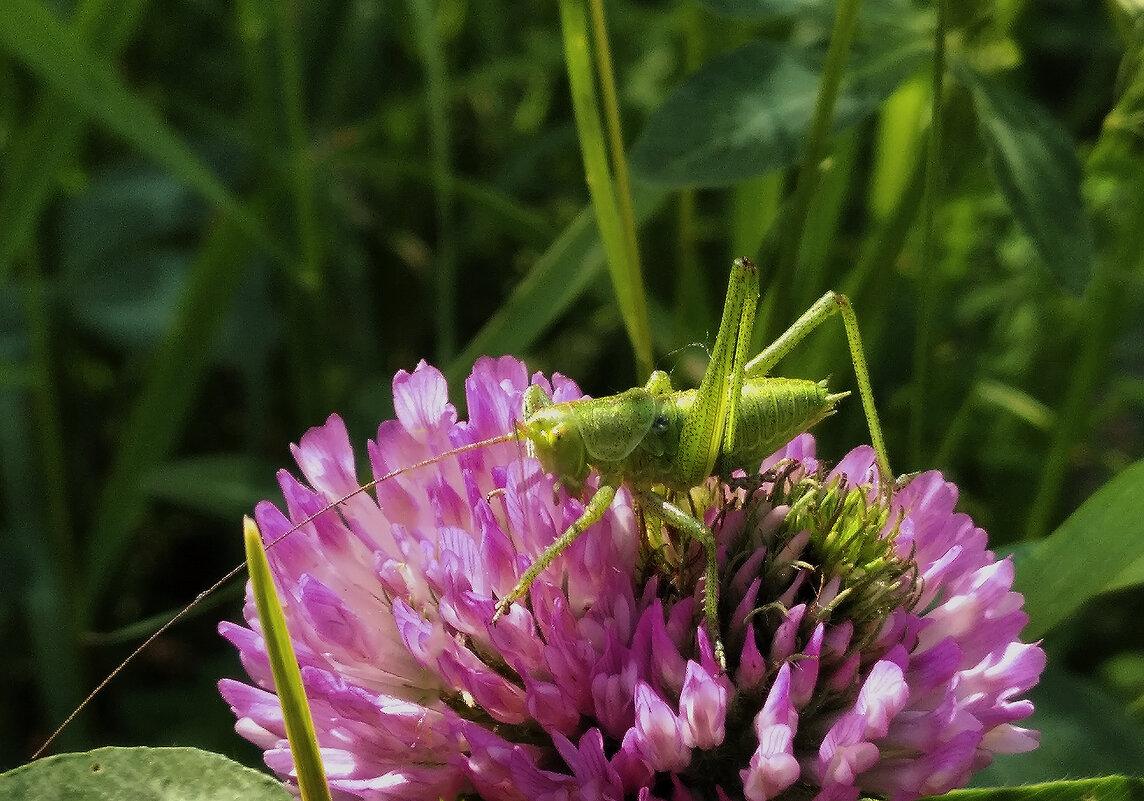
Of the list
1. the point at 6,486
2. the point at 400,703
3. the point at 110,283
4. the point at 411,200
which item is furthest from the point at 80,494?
the point at 400,703

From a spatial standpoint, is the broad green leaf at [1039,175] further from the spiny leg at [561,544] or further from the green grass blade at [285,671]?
the green grass blade at [285,671]

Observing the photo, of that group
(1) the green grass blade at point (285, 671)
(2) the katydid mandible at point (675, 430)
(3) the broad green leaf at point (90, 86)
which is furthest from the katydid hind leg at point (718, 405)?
(3) the broad green leaf at point (90, 86)

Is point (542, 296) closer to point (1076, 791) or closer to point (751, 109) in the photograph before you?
point (751, 109)

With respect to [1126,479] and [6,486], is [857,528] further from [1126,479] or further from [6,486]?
[6,486]

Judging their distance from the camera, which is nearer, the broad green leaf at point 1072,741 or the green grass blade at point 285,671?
the green grass blade at point 285,671

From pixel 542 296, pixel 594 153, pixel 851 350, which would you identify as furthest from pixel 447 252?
pixel 851 350

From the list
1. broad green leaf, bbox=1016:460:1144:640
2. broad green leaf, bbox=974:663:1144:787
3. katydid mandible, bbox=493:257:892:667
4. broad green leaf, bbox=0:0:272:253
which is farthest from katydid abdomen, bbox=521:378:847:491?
broad green leaf, bbox=0:0:272:253
